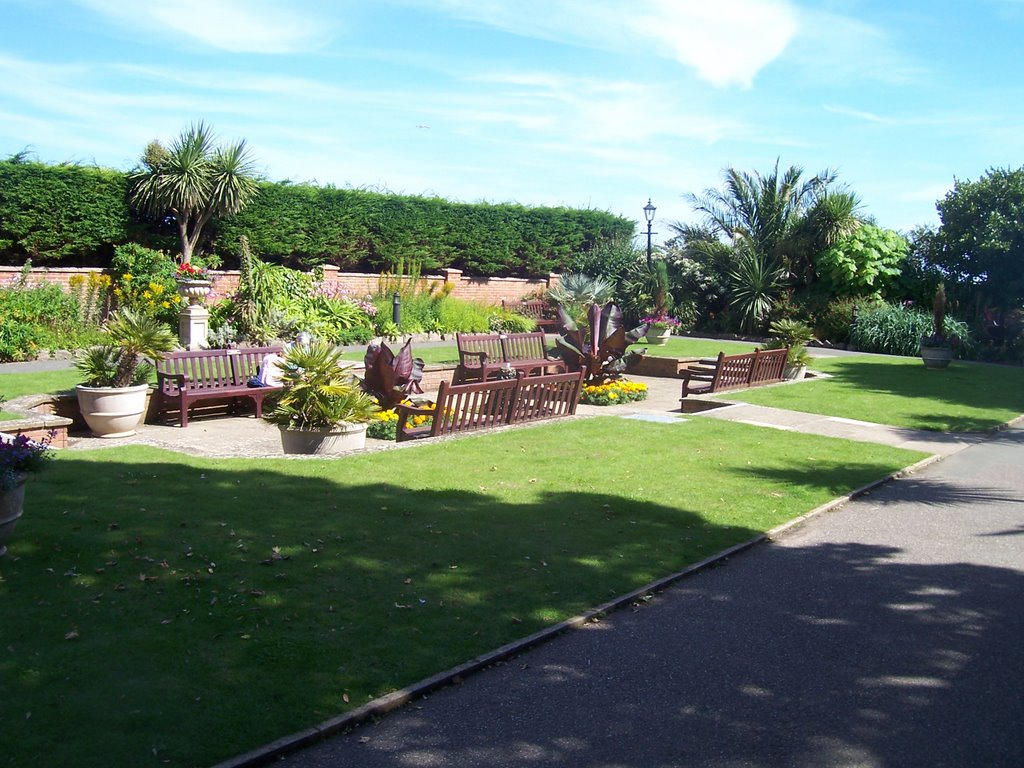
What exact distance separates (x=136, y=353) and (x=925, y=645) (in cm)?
908

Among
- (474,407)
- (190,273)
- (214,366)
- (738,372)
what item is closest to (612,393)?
(738,372)

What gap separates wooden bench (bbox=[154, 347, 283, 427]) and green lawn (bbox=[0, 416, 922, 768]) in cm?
284

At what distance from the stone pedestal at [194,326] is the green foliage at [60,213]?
598cm

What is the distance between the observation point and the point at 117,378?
11.0 m

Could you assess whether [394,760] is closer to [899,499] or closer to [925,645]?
[925,645]

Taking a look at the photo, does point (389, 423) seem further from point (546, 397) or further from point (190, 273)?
point (190, 273)

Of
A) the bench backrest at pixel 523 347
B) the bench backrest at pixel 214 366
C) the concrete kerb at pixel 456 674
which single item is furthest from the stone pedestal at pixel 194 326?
the concrete kerb at pixel 456 674

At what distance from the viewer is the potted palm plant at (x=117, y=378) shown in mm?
10805

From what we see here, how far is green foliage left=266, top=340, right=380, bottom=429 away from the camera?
948 cm

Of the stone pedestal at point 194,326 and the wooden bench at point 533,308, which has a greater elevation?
the wooden bench at point 533,308

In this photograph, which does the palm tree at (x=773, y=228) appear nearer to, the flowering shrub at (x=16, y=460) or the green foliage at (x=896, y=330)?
the green foliage at (x=896, y=330)

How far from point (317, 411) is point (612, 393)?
670 cm

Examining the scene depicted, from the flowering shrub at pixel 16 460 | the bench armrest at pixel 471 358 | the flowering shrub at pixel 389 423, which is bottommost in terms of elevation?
the flowering shrub at pixel 389 423

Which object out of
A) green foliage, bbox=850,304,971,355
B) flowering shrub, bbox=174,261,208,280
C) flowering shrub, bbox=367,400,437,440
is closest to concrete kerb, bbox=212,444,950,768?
flowering shrub, bbox=367,400,437,440
